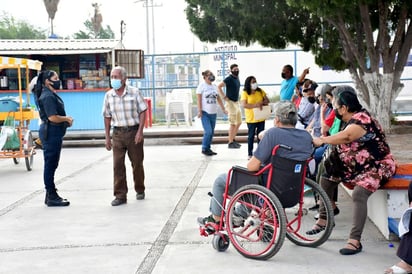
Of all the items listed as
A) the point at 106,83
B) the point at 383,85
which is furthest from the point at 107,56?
the point at 383,85

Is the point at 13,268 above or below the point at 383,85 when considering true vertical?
below

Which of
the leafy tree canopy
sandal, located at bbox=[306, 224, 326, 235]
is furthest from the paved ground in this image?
the leafy tree canopy

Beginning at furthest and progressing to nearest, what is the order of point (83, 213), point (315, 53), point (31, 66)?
point (315, 53)
point (31, 66)
point (83, 213)

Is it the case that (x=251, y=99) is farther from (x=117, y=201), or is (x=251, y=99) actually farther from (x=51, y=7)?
(x=51, y=7)

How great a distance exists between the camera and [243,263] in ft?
17.4

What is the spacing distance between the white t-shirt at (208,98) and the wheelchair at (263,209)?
255 inches

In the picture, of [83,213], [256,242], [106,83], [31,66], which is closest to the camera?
[256,242]

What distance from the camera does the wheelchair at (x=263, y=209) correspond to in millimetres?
5227

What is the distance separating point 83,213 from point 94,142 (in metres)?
7.95

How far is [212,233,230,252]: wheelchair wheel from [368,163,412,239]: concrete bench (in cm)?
145

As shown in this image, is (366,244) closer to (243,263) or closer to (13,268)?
(243,263)

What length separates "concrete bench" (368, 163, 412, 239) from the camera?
562 cm

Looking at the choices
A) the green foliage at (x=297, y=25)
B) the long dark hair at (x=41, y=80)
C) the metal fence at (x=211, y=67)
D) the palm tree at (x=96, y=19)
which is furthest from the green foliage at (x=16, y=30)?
the long dark hair at (x=41, y=80)

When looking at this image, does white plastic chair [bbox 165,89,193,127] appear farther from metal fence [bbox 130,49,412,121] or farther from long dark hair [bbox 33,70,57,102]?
long dark hair [bbox 33,70,57,102]
